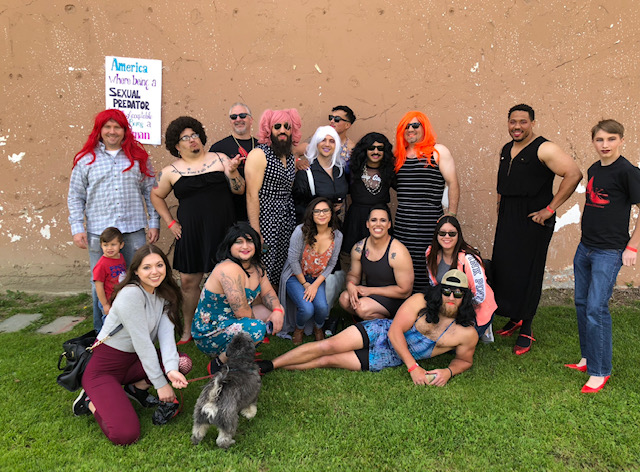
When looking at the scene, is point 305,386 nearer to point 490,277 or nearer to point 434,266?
point 434,266

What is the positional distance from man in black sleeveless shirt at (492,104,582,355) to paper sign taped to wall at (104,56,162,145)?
371 centimetres

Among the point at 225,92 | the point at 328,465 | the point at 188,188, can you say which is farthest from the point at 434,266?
the point at 225,92

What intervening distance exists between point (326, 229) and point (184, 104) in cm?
234

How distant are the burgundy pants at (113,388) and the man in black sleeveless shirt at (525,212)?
10.0 ft

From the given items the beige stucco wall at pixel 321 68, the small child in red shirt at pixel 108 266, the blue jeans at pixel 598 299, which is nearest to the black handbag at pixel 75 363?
the small child in red shirt at pixel 108 266

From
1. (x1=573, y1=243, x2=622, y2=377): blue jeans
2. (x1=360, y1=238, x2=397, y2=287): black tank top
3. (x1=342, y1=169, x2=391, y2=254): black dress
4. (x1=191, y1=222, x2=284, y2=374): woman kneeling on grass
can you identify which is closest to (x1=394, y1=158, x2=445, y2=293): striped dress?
(x1=342, y1=169, x2=391, y2=254): black dress

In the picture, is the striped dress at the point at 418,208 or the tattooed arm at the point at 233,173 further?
the striped dress at the point at 418,208

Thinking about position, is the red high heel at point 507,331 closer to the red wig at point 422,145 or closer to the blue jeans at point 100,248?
the red wig at point 422,145

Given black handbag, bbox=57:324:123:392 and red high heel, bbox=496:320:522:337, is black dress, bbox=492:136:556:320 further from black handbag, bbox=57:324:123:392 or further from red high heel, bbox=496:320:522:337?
black handbag, bbox=57:324:123:392

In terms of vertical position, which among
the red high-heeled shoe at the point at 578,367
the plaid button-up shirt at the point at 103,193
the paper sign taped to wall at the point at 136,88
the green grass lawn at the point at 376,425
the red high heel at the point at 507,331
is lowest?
the green grass lawn at the point at 376,425

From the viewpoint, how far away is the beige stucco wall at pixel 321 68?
15.6 ft

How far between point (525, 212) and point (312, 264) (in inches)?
75.2

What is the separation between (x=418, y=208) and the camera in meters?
4.05

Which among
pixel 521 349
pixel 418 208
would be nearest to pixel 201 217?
pixel 418 208
